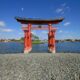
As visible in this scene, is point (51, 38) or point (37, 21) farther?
point (51, 38)

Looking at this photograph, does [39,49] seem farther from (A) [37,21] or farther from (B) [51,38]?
(A) [37,21]

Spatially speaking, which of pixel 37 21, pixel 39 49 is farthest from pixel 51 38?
pixel 39 49

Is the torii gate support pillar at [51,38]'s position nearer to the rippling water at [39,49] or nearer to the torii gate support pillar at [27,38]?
the torii gate support pillar at [27,38]

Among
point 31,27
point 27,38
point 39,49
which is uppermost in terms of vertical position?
point 31,27

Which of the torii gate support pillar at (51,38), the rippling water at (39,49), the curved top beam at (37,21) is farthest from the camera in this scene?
the rippling water at (39,49)

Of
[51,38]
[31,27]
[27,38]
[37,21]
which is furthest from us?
[51,38]

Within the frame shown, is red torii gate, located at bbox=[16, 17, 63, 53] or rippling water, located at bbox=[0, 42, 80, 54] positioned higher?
red torii gate, located at bbox=[16, 17, 63, 53]

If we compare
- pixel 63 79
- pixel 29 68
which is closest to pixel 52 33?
pixel 29 68

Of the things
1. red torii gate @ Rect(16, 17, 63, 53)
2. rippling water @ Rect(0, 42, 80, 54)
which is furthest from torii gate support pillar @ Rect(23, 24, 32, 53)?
rippling water @ Rect(0, 42, 80, 54)

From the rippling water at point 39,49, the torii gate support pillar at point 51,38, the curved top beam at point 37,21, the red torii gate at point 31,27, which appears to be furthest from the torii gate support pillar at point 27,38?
the rippling water at point 39,49

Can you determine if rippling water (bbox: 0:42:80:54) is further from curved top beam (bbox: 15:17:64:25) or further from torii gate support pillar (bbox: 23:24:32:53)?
curved top beam (bbox: 15:17:64:25)

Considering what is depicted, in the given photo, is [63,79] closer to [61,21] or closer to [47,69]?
[47,69]

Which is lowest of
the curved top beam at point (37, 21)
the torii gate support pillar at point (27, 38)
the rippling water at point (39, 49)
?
the rippling water at point (39, 49)

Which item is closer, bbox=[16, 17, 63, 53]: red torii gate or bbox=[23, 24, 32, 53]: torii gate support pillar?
bbox=[16, 17, 63, 53]: red torii gate
